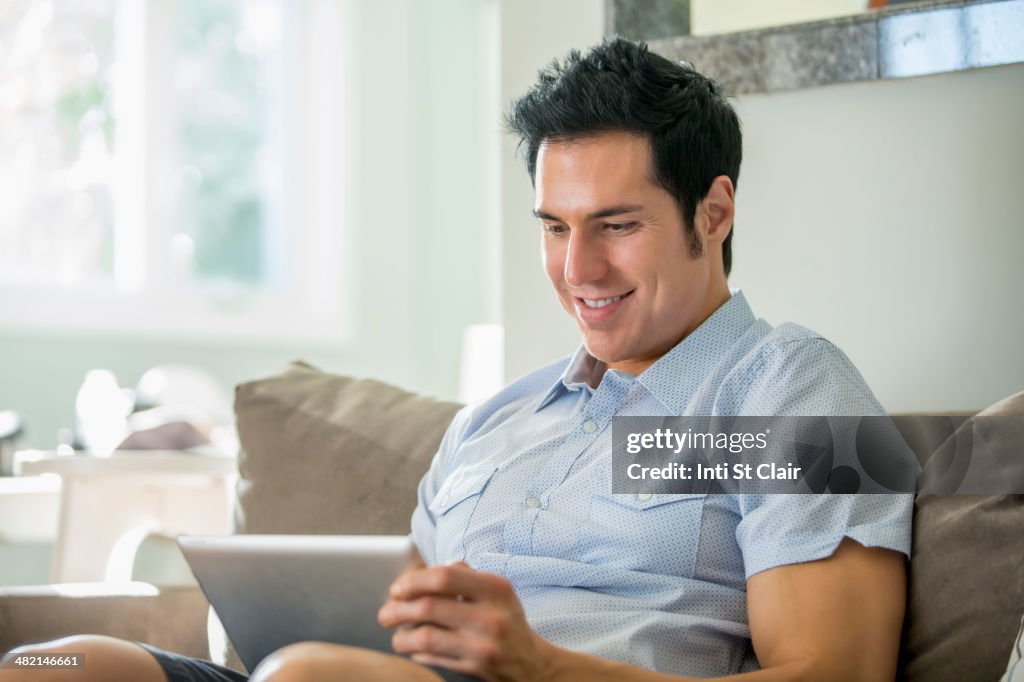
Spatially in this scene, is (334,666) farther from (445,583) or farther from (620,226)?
(620,226)

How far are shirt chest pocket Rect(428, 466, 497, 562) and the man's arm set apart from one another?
361 mm

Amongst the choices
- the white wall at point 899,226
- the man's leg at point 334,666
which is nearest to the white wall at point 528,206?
the white wall at point 899,226

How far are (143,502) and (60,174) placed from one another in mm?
1546

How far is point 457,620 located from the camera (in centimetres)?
88

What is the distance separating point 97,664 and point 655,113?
0.78 m

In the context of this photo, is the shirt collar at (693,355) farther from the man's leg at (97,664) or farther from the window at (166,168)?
the window at (166,168)

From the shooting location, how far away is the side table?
79.0 inches

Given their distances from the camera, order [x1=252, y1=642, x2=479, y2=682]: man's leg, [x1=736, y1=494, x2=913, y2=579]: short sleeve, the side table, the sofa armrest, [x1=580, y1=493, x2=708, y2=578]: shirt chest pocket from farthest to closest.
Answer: the side table < the sofa armrest < [x1=580, y1=493, x2=708, y2=578]: shirt chest pocket < [x1=736, y1=494, x2=913, y2=579]: short sleeve < [x1=252, y1=642, x2=479, y2=682]: man's leg

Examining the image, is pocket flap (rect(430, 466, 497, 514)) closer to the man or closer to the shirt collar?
the man

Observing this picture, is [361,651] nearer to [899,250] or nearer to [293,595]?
[293,595]

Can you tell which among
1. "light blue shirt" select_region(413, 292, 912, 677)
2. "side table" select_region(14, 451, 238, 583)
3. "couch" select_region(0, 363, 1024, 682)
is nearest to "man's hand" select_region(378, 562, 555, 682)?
"light blue shirt" select_region(413, 292, 912, 677)

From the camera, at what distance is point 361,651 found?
0.83m

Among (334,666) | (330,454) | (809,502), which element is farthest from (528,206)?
(334,666)

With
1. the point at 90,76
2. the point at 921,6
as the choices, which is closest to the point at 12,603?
the point at 921,6
